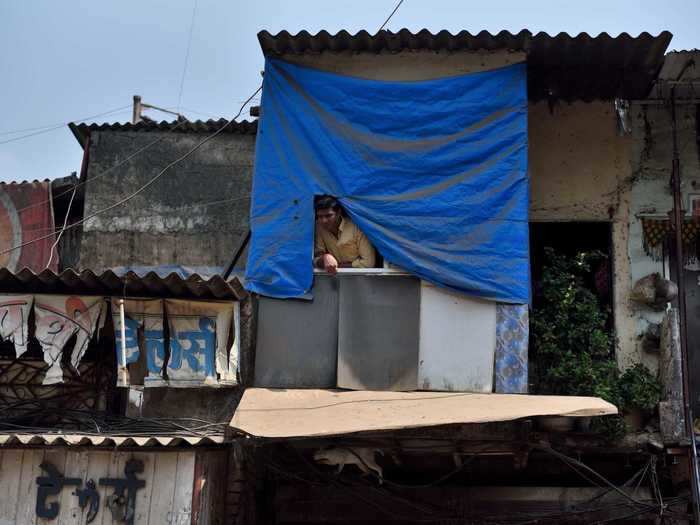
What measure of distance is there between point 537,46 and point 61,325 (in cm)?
531

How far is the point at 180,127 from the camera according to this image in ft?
42.6

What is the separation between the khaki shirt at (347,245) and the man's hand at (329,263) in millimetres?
188

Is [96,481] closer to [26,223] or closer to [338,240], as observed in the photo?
[338,240]

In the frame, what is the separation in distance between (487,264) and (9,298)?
177 inches

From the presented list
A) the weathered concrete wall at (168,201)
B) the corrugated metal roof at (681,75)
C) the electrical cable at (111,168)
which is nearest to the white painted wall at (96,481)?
the weathered concrete wall at (168,201)

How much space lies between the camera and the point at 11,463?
26.2ft

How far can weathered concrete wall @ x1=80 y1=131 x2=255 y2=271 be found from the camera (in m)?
12.8

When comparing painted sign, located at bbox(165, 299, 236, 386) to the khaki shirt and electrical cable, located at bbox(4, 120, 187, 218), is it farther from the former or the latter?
electrical cable, located at bbox(4, 120, 187, 218)

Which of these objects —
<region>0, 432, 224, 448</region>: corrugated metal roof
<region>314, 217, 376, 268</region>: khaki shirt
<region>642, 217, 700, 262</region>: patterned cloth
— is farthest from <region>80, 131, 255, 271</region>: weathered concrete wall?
<region>642, 217, 700, 262</region>: patterned cloth

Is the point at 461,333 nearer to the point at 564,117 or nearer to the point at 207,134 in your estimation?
the point at 564,117

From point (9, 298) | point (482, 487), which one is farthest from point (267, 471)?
point (9, 298)

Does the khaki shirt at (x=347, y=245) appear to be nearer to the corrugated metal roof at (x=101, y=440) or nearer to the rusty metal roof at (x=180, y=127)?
the corrugated metal roof at (x=101, y=440)

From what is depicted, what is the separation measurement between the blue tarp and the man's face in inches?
3.8

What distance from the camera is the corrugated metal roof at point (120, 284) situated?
27.1ft
